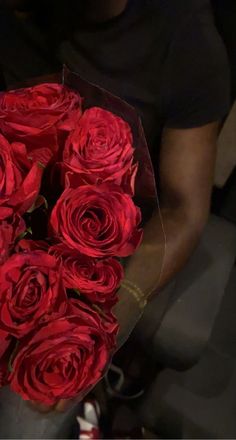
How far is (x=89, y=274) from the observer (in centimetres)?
49

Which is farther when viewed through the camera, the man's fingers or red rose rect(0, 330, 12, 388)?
the man's fingers

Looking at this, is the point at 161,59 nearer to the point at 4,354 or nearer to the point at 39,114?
the point at 39,114

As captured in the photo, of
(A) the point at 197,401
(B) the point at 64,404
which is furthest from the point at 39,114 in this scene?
(A) the point at 197,401

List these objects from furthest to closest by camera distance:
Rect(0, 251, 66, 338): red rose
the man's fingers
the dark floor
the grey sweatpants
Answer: the dark floor < the grey sweatpants < the man's fingers < Rect(0, 251, 66, 338): red rose

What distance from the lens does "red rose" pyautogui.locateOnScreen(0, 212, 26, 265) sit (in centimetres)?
47

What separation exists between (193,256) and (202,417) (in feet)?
1.22

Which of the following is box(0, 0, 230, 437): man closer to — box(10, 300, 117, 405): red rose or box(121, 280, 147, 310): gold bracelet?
box(121, 280, 147, 310): gold bracelet

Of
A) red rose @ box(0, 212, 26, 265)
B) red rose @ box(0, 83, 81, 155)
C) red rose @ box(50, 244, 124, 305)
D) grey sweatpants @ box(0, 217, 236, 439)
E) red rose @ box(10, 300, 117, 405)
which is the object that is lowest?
grey sweatpants @ box(0, 217, 236, 439)

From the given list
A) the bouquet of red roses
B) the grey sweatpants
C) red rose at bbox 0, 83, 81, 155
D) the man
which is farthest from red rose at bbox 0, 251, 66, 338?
the man

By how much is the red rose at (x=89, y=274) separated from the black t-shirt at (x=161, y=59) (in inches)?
22.0

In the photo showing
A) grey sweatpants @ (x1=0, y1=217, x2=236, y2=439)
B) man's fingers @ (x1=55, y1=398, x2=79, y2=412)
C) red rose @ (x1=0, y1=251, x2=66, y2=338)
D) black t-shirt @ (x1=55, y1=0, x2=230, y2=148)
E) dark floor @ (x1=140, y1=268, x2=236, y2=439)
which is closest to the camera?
red rose @ (x1=0, y1=251, x2=66, y2=338)

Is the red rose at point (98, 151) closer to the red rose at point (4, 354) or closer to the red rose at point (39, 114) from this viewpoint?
the red rose at point (39, 114)

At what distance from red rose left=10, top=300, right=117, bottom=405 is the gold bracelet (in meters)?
0.11

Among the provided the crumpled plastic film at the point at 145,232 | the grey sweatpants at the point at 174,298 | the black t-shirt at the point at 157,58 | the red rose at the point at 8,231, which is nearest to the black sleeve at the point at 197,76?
the black t-shirt at the point at 157,58
